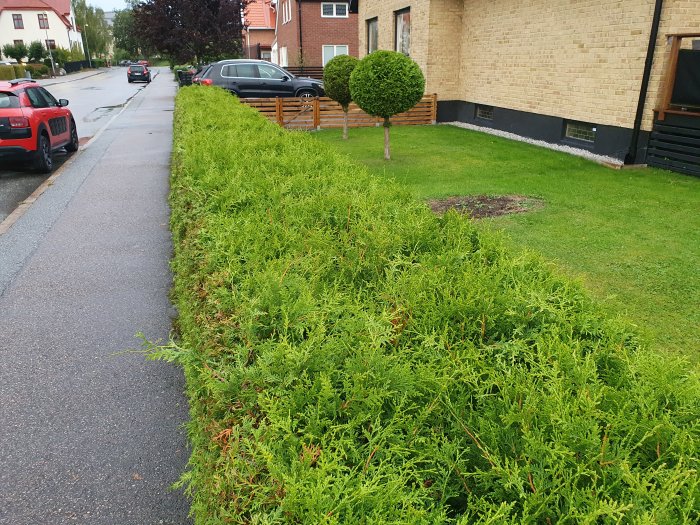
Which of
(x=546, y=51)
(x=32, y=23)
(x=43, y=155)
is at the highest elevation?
(x=32, y=23)

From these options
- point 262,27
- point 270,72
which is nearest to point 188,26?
point 270,72

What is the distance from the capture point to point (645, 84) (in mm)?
10227

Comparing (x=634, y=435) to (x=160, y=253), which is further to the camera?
(x=160, y=253)

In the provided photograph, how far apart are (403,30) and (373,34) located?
11.3 feet

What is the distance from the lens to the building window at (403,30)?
1945 centimetres

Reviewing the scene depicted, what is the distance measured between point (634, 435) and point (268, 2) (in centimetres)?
5553

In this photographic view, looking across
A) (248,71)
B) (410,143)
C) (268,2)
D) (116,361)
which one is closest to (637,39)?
(410,143)

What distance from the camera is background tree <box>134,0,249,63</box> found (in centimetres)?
3222

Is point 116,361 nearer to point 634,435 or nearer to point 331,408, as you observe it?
point 331,408

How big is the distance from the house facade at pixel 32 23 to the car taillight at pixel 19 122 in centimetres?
7336

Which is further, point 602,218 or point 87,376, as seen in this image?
point 602,218

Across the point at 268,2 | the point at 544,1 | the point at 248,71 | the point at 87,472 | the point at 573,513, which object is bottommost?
the point at 87,472

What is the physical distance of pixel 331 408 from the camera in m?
1.80

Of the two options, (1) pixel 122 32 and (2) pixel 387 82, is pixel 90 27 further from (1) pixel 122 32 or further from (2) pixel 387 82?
(2) pixel 387 82
